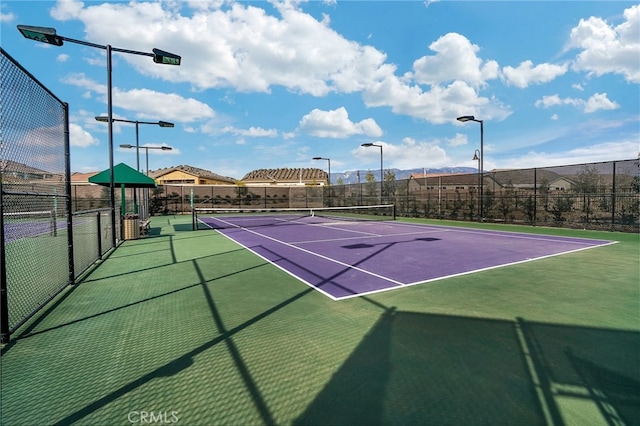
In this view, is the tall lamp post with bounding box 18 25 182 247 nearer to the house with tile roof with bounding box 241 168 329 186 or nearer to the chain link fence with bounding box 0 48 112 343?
the chain link fence with bounding box 0 48 112 343

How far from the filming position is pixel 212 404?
2.69 m

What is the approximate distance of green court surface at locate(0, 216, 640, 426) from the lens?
2.61 meters

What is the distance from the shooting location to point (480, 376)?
3068mm

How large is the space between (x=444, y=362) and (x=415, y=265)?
4.71 meters

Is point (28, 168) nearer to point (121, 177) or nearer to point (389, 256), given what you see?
point (389, 256)

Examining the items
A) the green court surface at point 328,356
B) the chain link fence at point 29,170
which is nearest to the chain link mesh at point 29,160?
the chain link fence at point 29,170

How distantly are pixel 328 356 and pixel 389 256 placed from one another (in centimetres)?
590

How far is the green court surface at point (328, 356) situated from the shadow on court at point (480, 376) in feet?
0.05

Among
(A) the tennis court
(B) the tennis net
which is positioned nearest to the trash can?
(B) the tennis net

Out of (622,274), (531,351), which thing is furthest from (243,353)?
(622,274)

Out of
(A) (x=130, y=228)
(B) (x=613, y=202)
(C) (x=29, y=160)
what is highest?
(C) (x=29, y=160)

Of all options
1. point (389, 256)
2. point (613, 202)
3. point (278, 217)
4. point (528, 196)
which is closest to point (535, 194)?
point (528, 196)

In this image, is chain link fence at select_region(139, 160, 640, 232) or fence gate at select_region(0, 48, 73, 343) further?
chain link fence at select_region(139, 160, 640, 232)

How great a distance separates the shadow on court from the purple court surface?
78.0 inches
